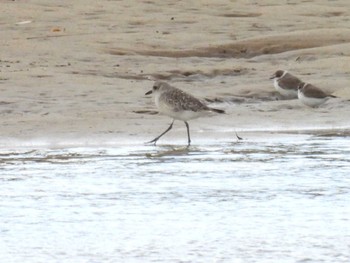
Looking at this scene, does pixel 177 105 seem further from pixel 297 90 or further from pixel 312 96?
pixel 297 90

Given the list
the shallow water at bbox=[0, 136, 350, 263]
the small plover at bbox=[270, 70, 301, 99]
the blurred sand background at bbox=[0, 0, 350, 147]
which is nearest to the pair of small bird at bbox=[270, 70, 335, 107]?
the small plover at bbox=[270, 70, 301, 99]

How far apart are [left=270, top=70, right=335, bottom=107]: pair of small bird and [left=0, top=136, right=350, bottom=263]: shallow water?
253cm

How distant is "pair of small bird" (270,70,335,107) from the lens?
12656 mm

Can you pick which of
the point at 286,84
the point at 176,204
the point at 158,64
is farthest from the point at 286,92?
the point at 176,204

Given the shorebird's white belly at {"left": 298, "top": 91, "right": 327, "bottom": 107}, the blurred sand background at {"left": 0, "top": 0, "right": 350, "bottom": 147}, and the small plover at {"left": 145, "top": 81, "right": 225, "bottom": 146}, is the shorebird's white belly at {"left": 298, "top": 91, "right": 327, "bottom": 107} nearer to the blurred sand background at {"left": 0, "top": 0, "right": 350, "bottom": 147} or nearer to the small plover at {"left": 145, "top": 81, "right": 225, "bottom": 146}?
the blurred sand background at {"left": 0, "top": 0, "right": 350, "bottom": 147}

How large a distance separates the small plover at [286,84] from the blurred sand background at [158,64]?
0.51 ft

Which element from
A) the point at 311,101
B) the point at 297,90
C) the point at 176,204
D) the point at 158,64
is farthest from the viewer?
the point at 158,64

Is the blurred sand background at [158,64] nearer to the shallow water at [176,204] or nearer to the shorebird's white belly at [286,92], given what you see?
the shorebird's white belly at [286,92]

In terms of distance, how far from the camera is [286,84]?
13.1 m

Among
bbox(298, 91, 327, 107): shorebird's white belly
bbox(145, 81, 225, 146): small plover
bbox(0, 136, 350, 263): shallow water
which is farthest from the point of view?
bbox(298, 91, 327, 107): shorebird's white belly

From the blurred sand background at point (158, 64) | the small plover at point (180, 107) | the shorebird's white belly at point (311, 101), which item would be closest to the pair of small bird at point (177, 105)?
the small plover at point (180, 107)

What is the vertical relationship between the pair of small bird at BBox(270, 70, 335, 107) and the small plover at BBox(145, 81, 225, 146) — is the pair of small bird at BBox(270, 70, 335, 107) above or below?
below

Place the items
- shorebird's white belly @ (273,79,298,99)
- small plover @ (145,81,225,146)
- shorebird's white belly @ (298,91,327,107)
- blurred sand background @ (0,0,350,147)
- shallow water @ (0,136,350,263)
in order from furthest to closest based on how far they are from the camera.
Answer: shorebird's white belly @ (273,79,298,99) → shorebird's white belly @ (298,91,327,107) → blurred sand background @ (0,0,350,147) → small plover @ (145,81,225,146) → shallow water @ (0,136,350,263)

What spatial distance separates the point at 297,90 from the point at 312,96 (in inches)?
24.6
